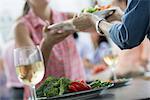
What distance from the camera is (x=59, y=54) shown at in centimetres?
221

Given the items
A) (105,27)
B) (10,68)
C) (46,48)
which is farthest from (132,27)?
(10,68)

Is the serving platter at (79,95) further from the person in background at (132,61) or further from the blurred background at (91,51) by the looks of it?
the person in background at (132,61)

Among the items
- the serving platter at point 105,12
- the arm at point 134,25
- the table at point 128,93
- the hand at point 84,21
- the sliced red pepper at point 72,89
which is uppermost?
the serving platter at point 105,12

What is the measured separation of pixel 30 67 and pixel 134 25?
16.5 inches

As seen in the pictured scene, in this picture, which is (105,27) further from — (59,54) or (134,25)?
(59,54)

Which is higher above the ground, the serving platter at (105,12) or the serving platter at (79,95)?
the serving platter at (105,12)

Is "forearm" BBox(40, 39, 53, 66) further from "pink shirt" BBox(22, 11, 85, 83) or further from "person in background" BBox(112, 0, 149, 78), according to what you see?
"person in background" BBox(112, 0, 149, 78)

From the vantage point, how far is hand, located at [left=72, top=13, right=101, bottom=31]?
1.58m

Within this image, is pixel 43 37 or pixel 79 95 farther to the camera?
pixel 43 37

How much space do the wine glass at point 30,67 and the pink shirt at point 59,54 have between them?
615mm

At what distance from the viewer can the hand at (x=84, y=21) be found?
1.58 meters

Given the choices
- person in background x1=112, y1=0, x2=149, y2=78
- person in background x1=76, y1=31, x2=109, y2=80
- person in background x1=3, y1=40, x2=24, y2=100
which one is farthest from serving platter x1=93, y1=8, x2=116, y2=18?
person in background x1=76, y1=31, x2=109, y2=80

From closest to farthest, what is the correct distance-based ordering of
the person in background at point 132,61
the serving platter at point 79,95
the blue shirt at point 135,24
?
the blue shirt at point 135,24 < the serving platter at point 79,95 < the person in background at point 132,61

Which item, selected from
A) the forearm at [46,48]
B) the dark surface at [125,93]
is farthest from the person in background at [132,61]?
the dark surface at [125,93]
